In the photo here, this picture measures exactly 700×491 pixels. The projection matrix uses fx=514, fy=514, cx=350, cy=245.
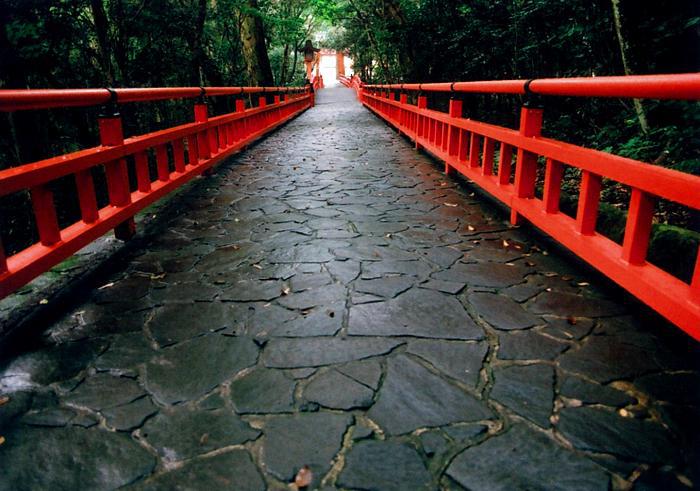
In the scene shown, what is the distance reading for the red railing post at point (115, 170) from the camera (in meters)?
4.04

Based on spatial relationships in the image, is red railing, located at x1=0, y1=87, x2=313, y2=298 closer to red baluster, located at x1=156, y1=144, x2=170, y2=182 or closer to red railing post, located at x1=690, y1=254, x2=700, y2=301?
red baluster, located at x1=156, y1=144, x2=170, y2=182

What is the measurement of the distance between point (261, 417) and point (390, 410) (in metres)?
0.53

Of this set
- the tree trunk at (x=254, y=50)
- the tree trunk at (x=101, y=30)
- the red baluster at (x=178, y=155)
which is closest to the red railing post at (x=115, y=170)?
the red baluster at (x=178, y=155)

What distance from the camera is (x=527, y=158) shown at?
4.08 metres

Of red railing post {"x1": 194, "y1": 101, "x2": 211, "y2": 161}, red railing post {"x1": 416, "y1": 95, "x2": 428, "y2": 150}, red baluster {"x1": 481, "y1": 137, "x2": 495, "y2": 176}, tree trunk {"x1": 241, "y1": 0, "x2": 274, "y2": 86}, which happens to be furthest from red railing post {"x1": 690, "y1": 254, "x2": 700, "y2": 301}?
tree trunk {"x1": 241, "y1": 0, "x2": 274, "y2": 86}

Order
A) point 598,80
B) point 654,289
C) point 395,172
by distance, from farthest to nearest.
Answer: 1. point 395,172
2. point 598,80
3. point 654,289

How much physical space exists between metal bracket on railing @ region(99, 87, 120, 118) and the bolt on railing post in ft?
10.4

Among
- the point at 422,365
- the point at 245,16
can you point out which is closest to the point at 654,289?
the point at 422,365

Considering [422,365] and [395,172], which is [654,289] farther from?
[395,172]

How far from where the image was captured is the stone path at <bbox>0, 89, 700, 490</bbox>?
5.96 ft

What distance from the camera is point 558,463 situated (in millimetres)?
1808

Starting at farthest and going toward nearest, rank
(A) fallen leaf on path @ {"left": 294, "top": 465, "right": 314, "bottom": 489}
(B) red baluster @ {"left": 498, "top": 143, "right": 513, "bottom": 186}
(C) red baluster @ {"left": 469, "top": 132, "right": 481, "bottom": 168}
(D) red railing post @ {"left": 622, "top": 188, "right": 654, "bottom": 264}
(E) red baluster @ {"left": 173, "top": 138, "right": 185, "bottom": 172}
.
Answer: (E) red baluster @ {"left": 173, "top": 138, "right": 185, "bottom": 172} < (C) red baluster @ {"left": 469, "top": 132, "right": 481, "bottom": 168} < (B) red baluster @ {"left": 498, "top": 143, "right": 513, "bottom": 186} < (D) red railing post @ {"left": 622, "top": 188, "right": 654, "bottom": 264} < (A) fallen leaf on path @ {"left": 294, "top": 465, "right": 314, "bottom": 489}

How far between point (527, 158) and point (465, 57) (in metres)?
6.28

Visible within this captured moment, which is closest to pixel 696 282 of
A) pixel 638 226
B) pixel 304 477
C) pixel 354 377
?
pixel 638 226
